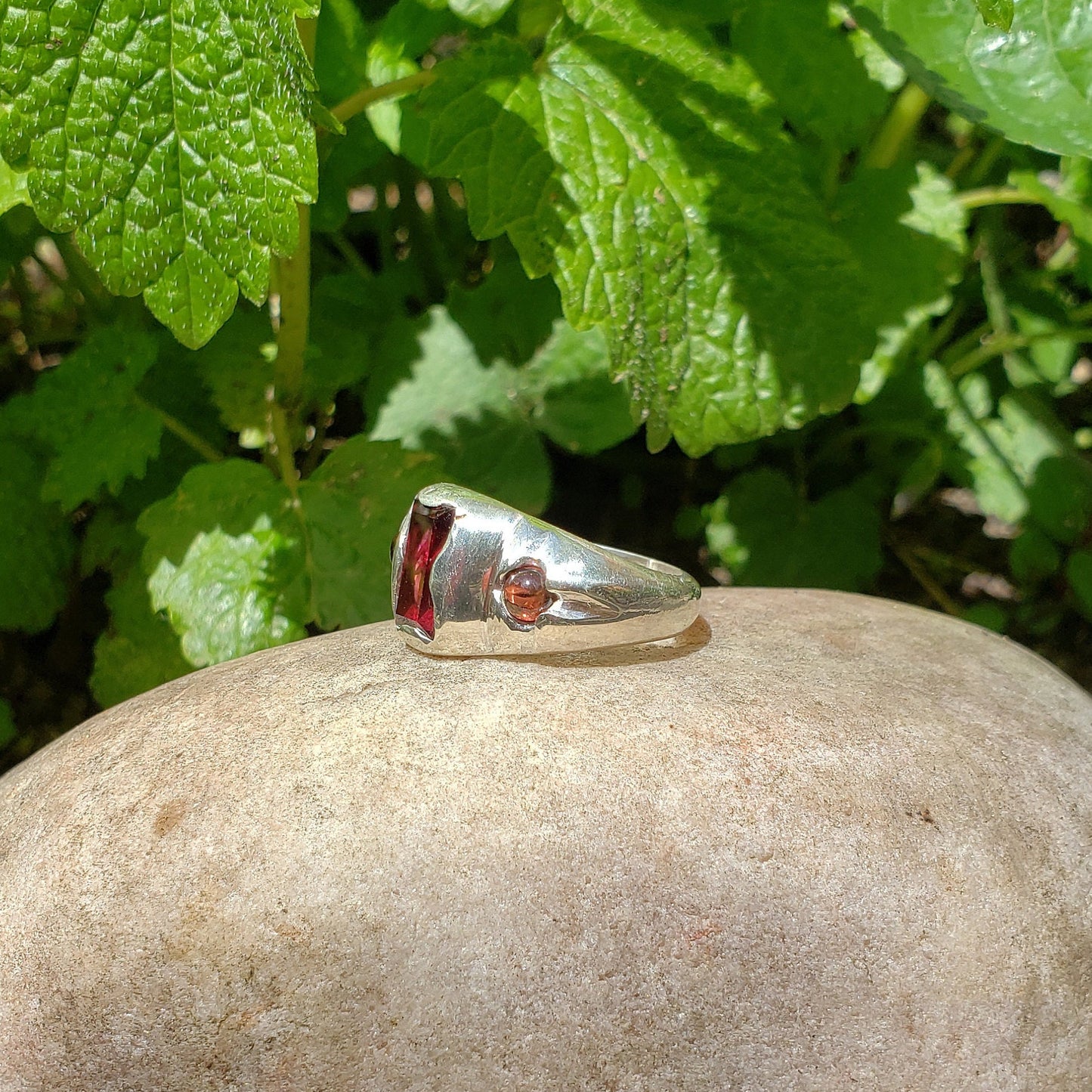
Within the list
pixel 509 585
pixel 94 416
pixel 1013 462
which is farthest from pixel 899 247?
pixel 94 416

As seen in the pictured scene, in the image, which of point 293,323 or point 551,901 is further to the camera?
point 293,323

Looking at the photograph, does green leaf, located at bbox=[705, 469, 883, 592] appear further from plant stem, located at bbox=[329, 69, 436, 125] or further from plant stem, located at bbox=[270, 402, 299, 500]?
plant stem, located at bbox=[329, 69, 436, 125]

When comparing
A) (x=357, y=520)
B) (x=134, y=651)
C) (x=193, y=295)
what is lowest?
(x=134, y=651)

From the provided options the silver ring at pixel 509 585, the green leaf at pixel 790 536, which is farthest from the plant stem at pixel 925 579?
the silver ring at pixel 509 585

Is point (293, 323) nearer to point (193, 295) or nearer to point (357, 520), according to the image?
point (357, 520)

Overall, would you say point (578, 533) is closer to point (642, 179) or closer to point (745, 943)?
point (642, 179)

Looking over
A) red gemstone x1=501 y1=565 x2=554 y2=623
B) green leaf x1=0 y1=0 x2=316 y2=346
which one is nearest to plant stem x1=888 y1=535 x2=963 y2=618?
red gemstone x1=501 y1=565 x2=554 y2=623
